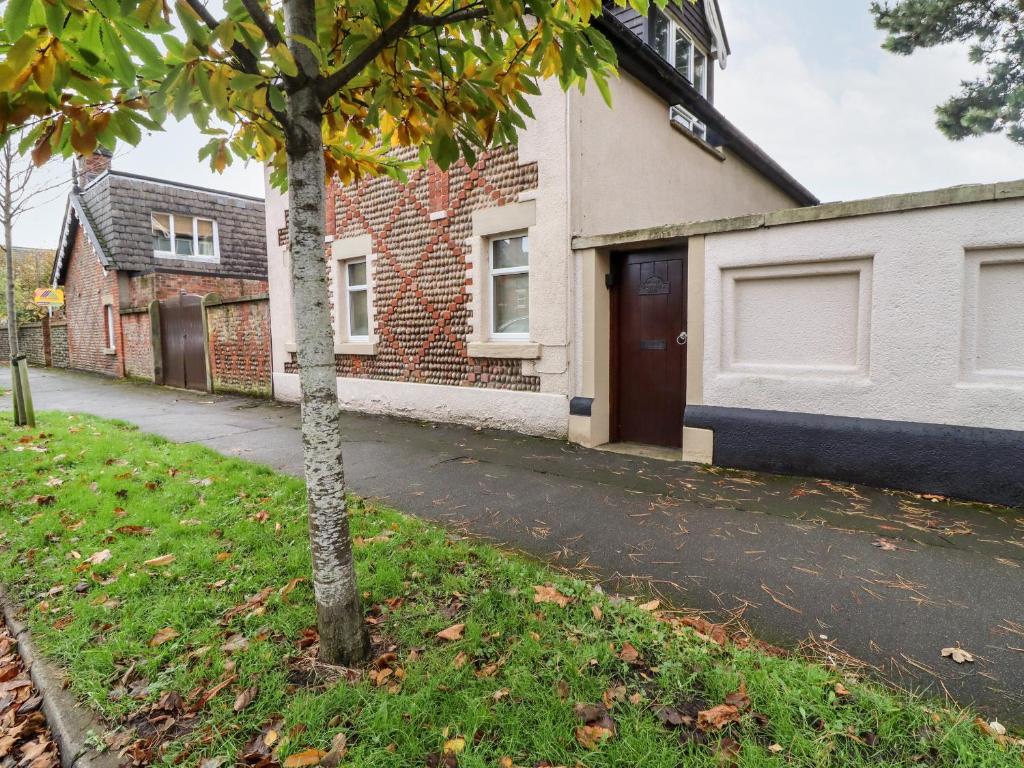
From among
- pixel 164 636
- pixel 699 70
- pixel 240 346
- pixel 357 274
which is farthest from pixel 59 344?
pixel 164 636

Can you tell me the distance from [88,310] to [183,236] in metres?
4.15

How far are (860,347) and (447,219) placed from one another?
546cm

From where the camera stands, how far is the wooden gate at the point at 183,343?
12.7 m

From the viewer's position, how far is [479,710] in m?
2.04

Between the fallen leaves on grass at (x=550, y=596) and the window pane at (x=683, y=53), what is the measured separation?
35.1ft

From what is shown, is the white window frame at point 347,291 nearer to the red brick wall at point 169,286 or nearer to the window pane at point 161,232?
the red brick wall at point 169,286

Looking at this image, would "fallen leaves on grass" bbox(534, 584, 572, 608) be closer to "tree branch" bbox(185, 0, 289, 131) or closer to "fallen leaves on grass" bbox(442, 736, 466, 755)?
"fallen leaves on grass" bbox(442, 736, 466, 755)

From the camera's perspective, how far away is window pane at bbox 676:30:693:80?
10453mm

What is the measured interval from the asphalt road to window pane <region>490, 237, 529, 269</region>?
2.48 m

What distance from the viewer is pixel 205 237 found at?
1831 centimetres

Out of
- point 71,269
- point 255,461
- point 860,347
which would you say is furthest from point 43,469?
point 71,269

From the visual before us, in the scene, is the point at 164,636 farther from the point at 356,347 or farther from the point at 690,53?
the point at 690,53

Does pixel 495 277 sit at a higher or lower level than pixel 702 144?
lower

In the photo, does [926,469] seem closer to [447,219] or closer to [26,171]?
[447,219]
